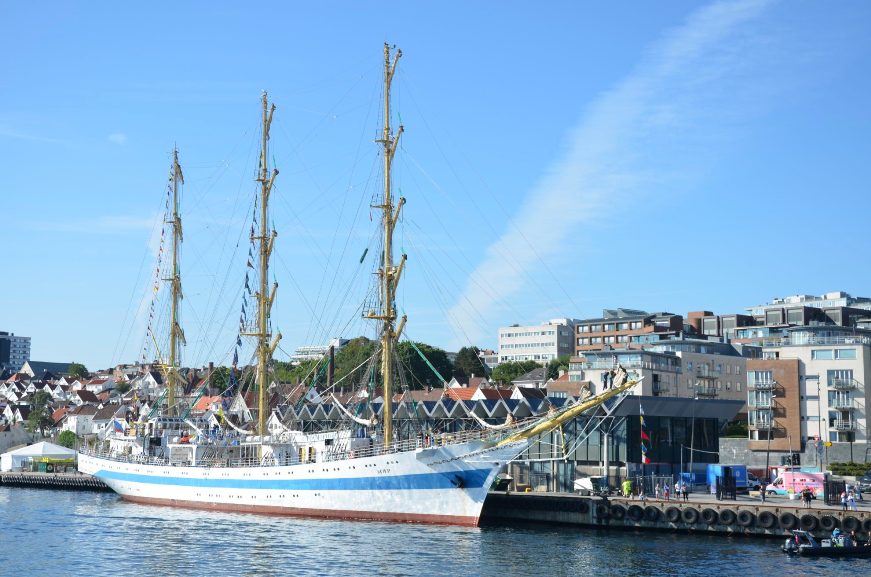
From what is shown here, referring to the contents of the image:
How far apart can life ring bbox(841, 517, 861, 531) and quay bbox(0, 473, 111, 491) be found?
7072 cm

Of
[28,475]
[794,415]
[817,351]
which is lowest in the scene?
[28,475]

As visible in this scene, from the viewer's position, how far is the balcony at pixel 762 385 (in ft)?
329

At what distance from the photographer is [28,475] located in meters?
107

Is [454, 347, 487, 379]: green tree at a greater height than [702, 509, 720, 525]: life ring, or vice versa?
[454, 347, 487, 379]: green tree

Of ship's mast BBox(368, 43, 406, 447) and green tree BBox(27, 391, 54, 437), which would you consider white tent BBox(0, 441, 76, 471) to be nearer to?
green tree BBox(27, 391, 54, 437)

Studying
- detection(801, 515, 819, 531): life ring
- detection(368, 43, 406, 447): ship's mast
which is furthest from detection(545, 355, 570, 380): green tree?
detection(801, 515, 819, 531): life ring

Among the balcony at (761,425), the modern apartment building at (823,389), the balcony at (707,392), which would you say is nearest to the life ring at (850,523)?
the modern apartment building at (823,389)

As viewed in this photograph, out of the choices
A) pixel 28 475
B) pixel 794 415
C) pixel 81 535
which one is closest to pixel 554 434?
pixel 81 535

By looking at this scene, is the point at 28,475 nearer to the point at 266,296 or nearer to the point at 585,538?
the point at 266,296

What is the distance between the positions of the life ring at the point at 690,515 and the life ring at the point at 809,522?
19.4ft

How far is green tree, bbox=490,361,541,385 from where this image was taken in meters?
181

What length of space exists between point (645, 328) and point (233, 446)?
112 meters

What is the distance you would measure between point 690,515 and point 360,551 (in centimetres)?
1999

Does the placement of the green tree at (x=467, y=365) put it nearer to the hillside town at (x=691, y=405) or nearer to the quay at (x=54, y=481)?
the hillside town at (x=691, y=405)
